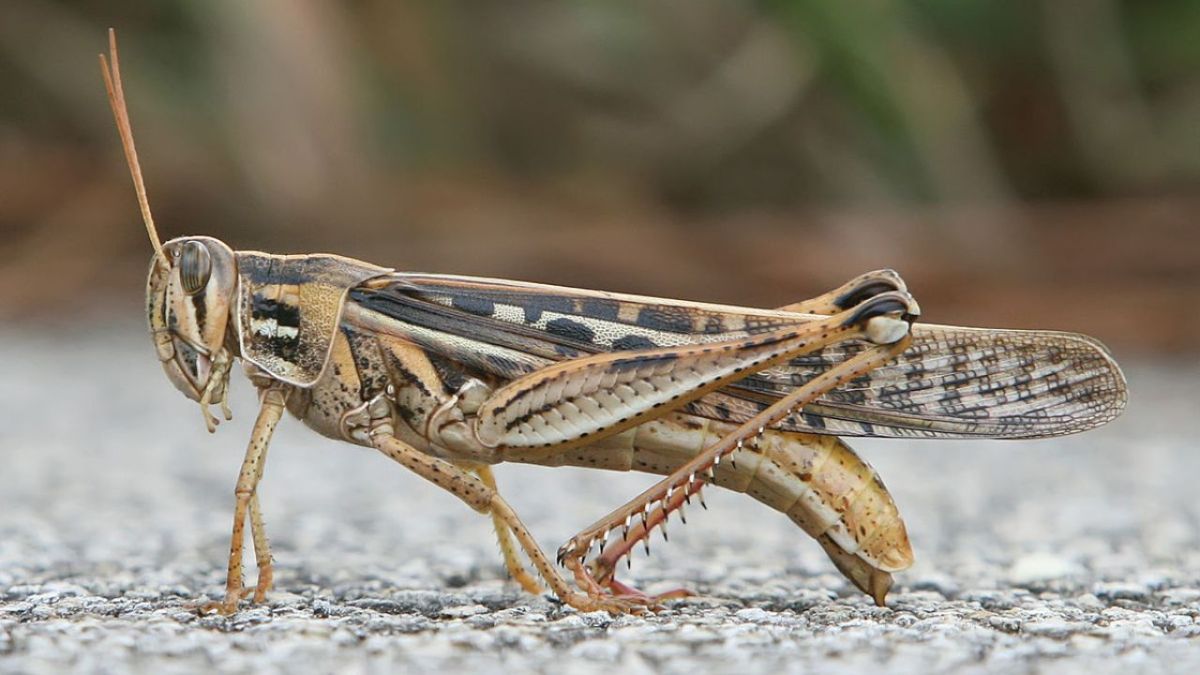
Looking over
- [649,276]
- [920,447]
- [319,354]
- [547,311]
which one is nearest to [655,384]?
[547,311]

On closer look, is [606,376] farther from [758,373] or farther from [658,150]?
[658,150]

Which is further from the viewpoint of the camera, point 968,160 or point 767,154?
point 767,154

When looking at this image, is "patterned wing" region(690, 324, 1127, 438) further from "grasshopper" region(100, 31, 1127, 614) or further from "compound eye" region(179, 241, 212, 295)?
"compound eye" region(179, 241, 212, 295)

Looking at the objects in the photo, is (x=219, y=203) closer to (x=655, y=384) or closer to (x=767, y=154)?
(x=767, y=154)

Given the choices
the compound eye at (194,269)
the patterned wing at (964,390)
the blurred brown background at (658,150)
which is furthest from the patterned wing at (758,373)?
the blurred brown background at (658,150)

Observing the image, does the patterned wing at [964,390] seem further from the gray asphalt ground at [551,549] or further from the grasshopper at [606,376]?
the gray asphalt ground at [551,549]

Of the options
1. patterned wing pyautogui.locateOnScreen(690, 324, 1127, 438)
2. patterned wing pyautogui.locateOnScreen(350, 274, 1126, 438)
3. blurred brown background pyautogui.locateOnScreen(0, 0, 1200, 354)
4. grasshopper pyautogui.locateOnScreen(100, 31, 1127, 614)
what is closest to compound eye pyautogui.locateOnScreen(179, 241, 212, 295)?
grasshopper pyautogui.locateOnScreen(100, 31, 1127, 614)
